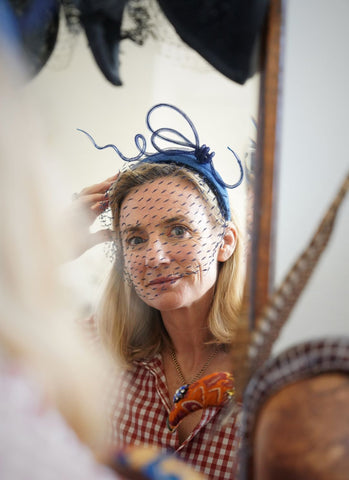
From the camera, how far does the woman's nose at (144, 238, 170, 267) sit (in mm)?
590

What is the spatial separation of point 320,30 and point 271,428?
0.42 m

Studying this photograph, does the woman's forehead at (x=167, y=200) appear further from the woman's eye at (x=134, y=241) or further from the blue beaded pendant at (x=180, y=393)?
the blue beaded pendant at (x=180, y=393)

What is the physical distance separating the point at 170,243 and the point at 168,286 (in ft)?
0.17

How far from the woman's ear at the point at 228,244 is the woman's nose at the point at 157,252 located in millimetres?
71

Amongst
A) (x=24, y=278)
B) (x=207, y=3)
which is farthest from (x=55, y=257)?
(x=207, y=3)

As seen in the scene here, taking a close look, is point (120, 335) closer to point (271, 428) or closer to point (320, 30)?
point (271, 428)

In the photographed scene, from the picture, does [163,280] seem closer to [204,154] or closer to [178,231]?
[178,231]

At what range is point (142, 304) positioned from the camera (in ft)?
2.09

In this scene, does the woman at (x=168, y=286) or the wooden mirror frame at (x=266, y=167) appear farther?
the woman at (x=168, y=286)

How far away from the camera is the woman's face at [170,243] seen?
594mm

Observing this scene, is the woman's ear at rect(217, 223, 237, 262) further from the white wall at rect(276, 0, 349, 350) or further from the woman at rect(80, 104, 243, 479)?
the white wall at rect(276, 0, 349, 350)

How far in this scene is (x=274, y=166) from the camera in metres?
0.49

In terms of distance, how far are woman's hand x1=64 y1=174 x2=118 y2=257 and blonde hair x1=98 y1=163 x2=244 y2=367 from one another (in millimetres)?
13

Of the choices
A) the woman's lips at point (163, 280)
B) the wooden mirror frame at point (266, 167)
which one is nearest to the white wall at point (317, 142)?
the wooden mirror frame at point (266, 167)
